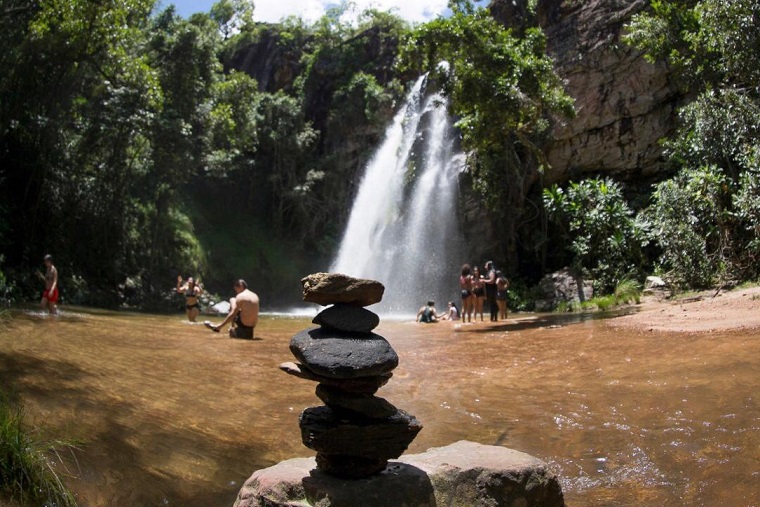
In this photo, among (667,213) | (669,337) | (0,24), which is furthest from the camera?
(0,24)

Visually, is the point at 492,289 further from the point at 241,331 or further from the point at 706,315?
the point at 241,331

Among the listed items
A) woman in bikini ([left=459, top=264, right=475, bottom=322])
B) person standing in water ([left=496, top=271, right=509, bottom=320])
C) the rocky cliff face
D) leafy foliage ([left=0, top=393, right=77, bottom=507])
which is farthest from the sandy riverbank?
the rocky cliff face

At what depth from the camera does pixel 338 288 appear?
400 centimetres

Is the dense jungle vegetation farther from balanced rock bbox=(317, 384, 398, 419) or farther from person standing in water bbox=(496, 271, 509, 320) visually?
balanced rock bbox=(317, 384, 398, 419)

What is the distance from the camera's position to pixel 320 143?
35.6m

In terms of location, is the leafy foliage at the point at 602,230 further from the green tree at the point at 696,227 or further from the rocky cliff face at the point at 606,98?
the green tree at the point at 696,227

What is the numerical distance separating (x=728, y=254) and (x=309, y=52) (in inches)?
1182

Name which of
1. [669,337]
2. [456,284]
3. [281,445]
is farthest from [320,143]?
[281,445]

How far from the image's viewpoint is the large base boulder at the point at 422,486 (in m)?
3.46

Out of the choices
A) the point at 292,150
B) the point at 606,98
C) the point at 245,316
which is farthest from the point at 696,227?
the point at 292,150

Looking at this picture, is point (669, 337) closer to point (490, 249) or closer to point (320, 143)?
point (490, 249)

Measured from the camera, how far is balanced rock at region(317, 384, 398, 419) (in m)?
3.77

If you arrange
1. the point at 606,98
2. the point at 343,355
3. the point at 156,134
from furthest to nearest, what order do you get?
the point at 156,134 → the point at 606,98 → the point at 343,355

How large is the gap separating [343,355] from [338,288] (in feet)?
1.57
